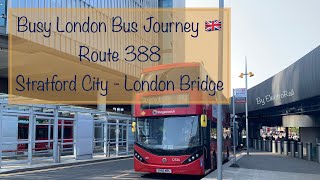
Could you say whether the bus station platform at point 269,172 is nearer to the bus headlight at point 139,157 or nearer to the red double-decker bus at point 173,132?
the red double-decker bus at point 173,132

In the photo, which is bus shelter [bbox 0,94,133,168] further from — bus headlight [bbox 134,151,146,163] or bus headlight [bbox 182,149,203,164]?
bus headlight [bbox 182,149,203,164]

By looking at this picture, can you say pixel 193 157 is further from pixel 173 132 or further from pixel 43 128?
pixel 43 128

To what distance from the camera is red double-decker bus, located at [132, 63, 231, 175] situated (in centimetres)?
1448

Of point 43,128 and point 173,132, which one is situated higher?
point 173,132

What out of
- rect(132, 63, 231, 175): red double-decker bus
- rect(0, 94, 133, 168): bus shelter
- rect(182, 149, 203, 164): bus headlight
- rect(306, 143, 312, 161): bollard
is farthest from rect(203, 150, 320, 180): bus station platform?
rect(0, 94, 133, 168): bus shelter

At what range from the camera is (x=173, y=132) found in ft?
48.5

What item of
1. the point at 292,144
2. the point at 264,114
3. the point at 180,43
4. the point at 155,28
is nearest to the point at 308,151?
the point at 292,144

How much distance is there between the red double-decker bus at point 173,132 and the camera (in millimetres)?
14477

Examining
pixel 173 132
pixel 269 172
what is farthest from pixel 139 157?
pixel 269 172

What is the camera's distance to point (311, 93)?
19844 mm

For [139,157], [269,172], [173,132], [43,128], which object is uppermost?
A: [173,132]

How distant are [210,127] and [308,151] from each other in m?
13.7

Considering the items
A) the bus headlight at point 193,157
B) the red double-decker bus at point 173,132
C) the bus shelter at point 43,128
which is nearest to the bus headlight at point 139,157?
the red double-decker bus at point 173,132

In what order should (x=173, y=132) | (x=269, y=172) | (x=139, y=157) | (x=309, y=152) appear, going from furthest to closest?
Answer: (x=309, y=152) < (x=269, y=172) < (x=139, y=157) < (x=173, y=132)
